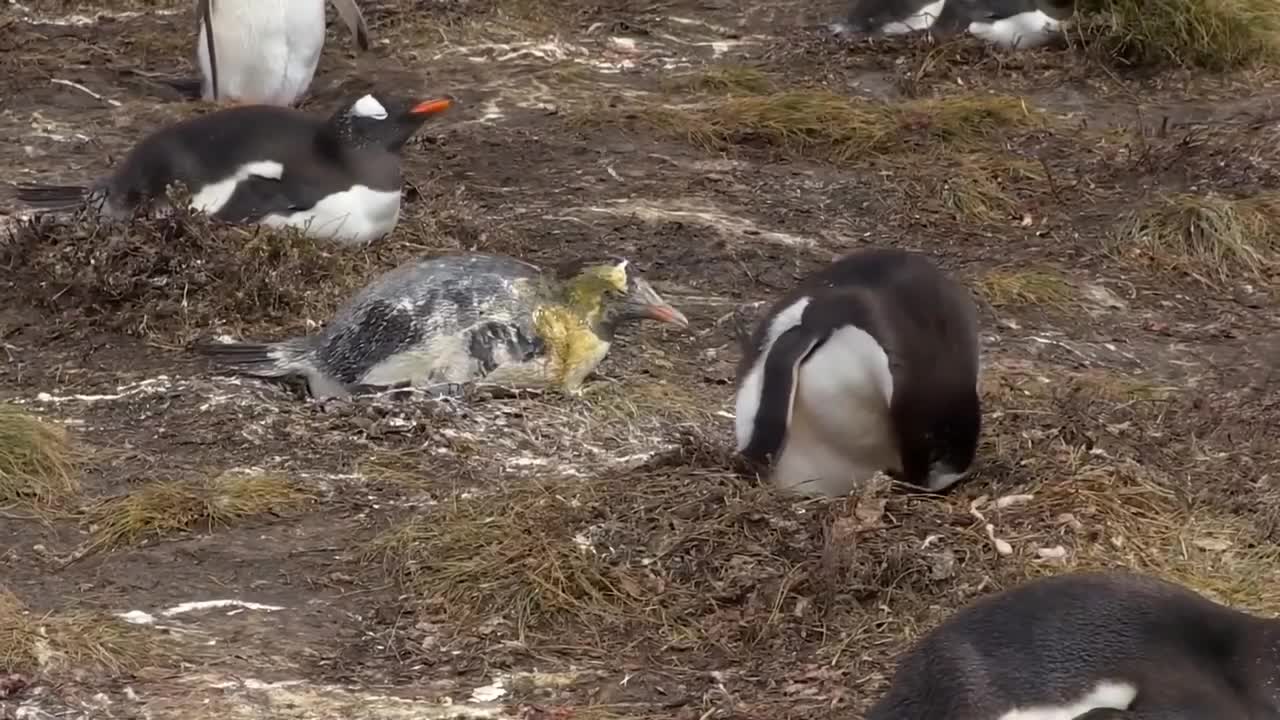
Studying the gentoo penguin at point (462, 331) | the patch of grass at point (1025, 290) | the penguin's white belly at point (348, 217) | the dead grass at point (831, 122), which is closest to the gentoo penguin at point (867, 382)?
the gentoo penguin at point (462, 331)

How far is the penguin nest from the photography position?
556 centimetres

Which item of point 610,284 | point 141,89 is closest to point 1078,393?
point 610,284

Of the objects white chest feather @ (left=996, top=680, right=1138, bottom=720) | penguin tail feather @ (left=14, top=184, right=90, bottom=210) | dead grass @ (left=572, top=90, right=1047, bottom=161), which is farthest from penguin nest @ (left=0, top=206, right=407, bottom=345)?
white chest feather @ (left=996, top=680, right=1138, bottom=720)

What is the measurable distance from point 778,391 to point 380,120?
2598 mm

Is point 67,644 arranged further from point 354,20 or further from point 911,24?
point 911,24

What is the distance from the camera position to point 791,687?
142 inches

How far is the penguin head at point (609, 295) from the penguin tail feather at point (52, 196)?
1.93 m

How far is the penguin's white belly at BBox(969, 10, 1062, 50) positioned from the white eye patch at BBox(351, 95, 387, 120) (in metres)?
3.52

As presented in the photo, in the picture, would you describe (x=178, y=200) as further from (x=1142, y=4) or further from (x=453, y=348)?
(x=1142, y=4)

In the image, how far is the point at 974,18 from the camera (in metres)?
8.90

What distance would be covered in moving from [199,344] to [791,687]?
2486 mm

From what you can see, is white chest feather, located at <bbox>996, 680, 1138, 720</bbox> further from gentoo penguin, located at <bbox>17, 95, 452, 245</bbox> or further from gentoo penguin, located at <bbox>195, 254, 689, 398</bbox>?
gentoo penguin, located at <bbox>17, 95, 452, 245</bbox>

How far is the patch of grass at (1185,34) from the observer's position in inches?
336

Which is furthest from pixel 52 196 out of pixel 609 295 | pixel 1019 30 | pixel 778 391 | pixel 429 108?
pixel 1019 30
